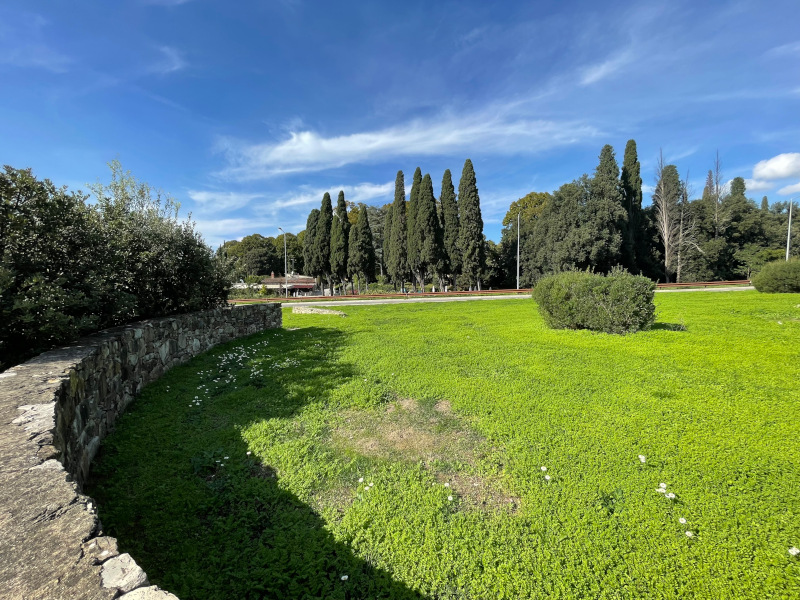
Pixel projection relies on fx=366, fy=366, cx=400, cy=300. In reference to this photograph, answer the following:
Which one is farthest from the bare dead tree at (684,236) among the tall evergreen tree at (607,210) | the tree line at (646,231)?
Result: the tall evergreen tree at (607,210)

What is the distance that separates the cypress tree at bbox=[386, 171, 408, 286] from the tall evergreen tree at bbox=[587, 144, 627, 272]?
14.7m

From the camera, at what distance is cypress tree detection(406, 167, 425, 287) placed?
30.0 meters

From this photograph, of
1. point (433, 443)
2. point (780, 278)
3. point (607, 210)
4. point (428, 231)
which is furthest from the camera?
point (428, 231)

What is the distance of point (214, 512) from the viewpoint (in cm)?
261

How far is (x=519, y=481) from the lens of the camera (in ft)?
9.16

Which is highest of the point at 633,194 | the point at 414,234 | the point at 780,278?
the point at 633,194

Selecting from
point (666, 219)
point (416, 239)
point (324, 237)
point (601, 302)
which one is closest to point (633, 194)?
point (666, 219)

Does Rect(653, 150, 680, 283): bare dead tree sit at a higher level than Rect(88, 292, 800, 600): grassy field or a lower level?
higher

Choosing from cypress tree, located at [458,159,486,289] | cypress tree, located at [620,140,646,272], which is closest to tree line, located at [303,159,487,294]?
cypress tree, located at [458,159,486,289]

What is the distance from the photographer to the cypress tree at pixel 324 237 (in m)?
34.1

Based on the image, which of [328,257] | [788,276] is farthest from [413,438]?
[328,257]

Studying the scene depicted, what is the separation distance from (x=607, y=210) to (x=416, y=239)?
1398 cm

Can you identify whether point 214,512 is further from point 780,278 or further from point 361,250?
point 361,250

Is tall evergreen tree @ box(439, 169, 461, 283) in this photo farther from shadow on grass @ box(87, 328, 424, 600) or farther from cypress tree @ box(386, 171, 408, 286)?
shadow on grass @ box(87, 328, 424, 600)
